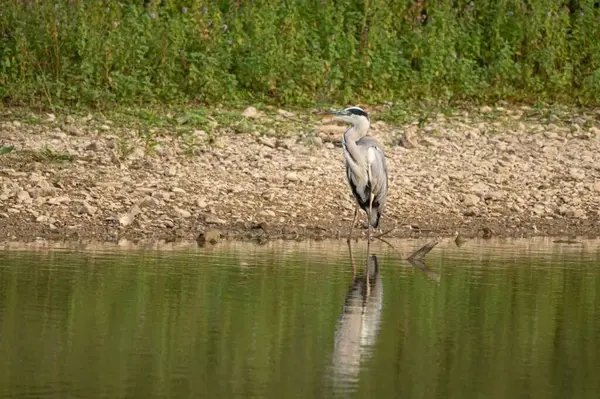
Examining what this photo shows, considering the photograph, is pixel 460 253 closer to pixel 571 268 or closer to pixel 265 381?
pixel 571 268

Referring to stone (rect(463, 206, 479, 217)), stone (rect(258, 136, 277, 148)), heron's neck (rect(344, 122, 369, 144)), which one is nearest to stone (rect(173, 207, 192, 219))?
heron's neck (rect(344, 122, 369, 144))

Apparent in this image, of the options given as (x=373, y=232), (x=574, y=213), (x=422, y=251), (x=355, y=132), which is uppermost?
(x=355, y=132)

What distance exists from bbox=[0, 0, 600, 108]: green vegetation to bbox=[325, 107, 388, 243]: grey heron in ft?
11.5

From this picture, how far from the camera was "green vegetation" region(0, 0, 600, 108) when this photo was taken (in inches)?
650

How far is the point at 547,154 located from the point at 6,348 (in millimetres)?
9367

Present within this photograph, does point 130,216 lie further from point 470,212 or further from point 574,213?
point 574,213

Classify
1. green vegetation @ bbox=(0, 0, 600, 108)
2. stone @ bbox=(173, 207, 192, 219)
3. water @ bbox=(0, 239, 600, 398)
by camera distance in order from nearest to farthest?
water @ bbox=(0, 239, 600, 398), stone @ bbox=(173, 207, 192, 219), green vegetation @ bbox=(0, 0, 600, 108)

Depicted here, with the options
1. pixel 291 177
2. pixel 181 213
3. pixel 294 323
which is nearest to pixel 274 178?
pixel 291 177

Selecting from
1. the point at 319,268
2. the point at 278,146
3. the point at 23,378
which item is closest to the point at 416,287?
the point at 319,268

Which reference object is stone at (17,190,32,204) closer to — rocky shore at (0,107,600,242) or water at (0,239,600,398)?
rocky shore at (0,107,600,242)

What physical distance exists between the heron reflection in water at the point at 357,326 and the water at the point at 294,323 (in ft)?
0.06

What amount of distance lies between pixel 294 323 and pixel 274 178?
5.38 metres

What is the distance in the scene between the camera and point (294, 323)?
916 centimetres

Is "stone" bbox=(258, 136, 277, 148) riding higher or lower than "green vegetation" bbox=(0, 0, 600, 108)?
lower
